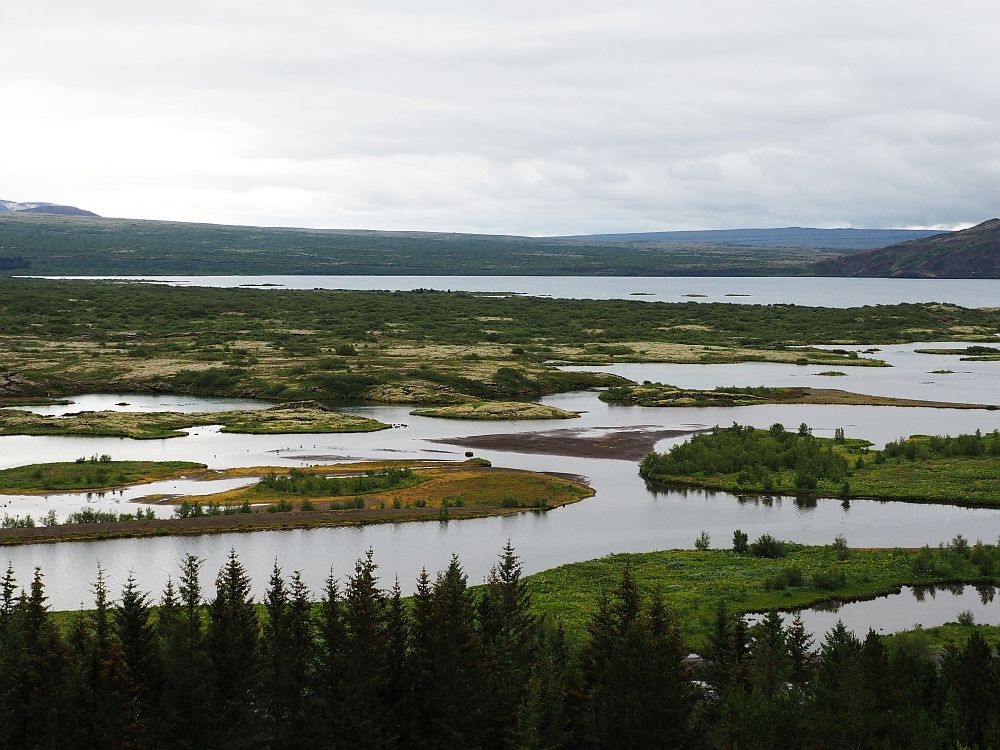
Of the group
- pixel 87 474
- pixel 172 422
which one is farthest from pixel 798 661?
pixel 172 422

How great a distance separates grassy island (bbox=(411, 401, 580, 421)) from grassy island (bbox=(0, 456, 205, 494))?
86.9 feet

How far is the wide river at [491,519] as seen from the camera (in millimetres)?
42562

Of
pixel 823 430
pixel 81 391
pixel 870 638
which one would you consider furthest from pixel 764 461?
pixel 81 391

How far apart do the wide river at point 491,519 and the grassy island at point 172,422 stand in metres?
1.85

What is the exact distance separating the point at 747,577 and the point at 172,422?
165ft

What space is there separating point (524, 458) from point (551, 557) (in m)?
22.6

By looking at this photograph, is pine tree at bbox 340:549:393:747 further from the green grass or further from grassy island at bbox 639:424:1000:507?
grassy island at bbox 639:424:1000:507

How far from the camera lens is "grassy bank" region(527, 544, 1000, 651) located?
3650cm

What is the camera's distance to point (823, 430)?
7581 centimetres

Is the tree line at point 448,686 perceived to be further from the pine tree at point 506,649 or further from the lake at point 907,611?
the lake at point 907,611

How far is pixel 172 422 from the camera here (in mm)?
78562

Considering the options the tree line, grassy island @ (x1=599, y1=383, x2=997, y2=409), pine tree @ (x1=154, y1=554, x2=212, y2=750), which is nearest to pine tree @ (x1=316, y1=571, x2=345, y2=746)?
the tree line

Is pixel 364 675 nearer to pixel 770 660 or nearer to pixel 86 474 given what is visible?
pixel 770 660

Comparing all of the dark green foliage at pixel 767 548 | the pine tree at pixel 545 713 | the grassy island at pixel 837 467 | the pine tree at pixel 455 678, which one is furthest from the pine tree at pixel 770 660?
the grassy island at pixel 837 467
